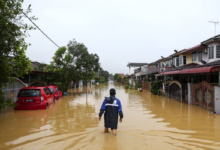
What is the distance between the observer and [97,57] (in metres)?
20.7

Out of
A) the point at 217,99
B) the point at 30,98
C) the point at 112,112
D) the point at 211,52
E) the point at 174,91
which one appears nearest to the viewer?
the point at 112,112

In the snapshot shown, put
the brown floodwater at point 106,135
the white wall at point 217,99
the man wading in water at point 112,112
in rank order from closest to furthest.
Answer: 1. the brown floodwater at point 106,135
2. the man wading in water at point 112,112
3. the white wall at point 217,99

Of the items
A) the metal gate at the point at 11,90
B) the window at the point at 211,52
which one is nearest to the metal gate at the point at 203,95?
the window at the point at 211,52

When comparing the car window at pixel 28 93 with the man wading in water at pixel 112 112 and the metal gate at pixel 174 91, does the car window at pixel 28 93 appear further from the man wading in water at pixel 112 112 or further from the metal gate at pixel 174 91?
the metal gate at pixel 174 91

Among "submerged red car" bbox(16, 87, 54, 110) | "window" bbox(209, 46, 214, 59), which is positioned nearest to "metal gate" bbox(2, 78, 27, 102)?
"submerged red car" bbox(16, 87, 54, 110)

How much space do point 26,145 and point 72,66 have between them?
15.4 meters

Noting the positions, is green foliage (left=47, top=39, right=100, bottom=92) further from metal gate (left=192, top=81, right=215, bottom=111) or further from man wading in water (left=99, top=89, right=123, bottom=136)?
man wading in water (left=99, top=89, right=123, bottom=136)

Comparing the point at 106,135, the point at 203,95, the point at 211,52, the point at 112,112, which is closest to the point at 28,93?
the point at 106,135

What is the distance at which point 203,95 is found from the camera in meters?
10.4

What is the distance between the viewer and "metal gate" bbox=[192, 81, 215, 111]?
933 centimetres

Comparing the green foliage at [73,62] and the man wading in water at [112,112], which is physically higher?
the green foliage at [73,62]

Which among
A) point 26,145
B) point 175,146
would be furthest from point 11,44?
point 175,146

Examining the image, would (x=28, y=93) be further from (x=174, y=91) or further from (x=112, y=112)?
(x=174, y=91)

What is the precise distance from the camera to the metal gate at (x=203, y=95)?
9.33 metres
